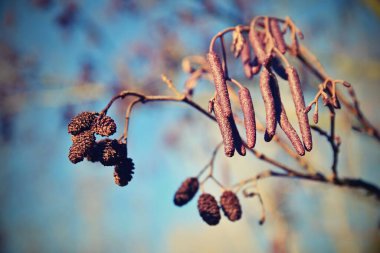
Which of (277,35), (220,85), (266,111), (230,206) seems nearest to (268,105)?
(266,111)

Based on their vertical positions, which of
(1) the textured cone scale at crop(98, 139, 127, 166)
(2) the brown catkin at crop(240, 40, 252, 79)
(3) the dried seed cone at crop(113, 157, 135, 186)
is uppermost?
(2) the brown catkin at crop(240, 40, 252, 79)

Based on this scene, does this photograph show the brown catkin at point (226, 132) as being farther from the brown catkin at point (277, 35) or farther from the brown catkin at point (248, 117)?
the brown catkin at point (277, 35)

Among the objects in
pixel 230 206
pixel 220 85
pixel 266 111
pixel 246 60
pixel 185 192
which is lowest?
pixel 230 206

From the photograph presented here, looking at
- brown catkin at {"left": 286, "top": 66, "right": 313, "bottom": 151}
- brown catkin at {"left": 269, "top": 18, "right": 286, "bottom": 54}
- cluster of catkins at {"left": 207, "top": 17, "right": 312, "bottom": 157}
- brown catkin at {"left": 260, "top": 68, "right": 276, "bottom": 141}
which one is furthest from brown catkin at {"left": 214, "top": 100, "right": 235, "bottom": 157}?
brown catkin at {"left": 269, "top": 18, "right": 286, "bottom": 54}

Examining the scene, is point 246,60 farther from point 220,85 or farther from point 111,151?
point 111,151

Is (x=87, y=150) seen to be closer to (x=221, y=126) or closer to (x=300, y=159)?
(x=221, y=126)

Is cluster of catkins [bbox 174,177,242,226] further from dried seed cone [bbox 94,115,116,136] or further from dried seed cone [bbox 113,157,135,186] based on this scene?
dried seed cone [bbox 94,115,116,136]
